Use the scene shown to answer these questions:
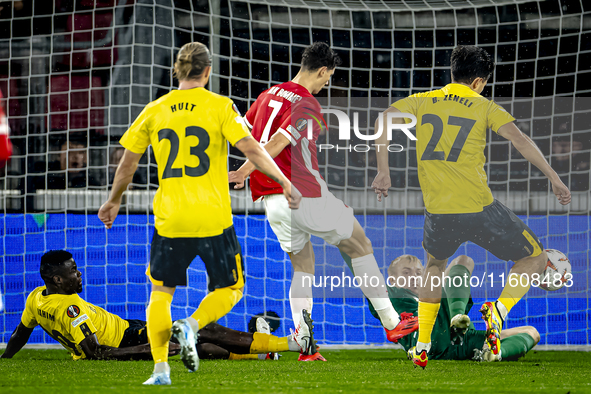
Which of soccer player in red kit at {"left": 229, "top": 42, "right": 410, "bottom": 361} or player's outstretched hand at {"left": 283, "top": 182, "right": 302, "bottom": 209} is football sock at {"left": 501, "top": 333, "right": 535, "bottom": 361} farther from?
player's outstretched hand at {"left": 283, "top": 182, "right": 302, "bottom": 209}

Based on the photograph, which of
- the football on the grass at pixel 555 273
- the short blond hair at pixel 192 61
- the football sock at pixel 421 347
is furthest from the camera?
the football on the grass at pixel 555 273

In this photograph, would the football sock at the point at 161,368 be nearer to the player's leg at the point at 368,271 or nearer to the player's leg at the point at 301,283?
the player's leg at the point at 301,283

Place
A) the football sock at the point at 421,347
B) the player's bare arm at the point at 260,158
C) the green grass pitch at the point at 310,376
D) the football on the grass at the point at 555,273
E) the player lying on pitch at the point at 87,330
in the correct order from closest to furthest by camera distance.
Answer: the green grass pitch at the point at 310,376, the player's bare arm at the point at 260,158, the football sock at the point at 421,347, the player lying on pitch at the point at 87,330, the football on the grass at the point at 555,273

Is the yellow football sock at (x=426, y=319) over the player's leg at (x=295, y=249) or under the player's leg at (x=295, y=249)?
under

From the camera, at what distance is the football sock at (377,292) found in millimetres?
4496

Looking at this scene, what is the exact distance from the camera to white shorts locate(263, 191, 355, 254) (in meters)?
4.51

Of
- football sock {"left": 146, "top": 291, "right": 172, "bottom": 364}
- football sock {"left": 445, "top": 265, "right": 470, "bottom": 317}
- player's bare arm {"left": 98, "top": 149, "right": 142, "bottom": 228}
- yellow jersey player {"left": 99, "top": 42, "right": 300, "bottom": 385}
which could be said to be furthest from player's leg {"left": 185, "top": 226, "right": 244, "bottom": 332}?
football sock {"left": 445, "top": 265, "right": 470, "bottom": 317}

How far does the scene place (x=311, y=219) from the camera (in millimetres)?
4527

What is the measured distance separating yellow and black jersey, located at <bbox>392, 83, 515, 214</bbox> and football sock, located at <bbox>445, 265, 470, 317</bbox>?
Answer: 62 cm

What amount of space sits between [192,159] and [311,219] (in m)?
1.42

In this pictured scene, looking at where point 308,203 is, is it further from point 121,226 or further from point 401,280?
point 121,226

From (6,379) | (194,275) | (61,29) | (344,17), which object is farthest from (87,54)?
(6,379)

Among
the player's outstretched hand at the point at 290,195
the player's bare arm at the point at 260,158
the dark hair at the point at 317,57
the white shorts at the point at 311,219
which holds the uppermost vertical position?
the dark hair at the point at 317,57

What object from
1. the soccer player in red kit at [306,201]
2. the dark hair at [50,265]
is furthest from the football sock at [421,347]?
the dark hair at [50,265]
